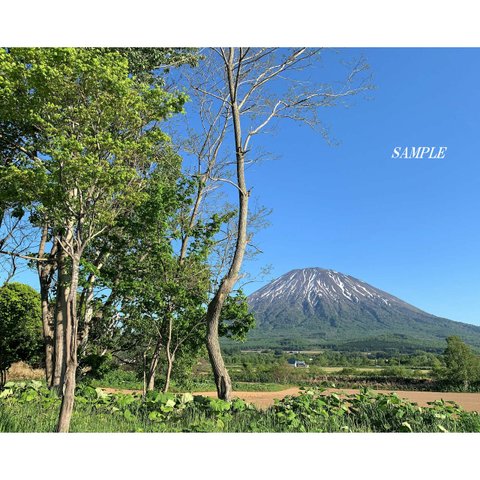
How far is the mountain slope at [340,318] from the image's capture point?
7369 centimetres

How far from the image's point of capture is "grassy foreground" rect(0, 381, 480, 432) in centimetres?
376

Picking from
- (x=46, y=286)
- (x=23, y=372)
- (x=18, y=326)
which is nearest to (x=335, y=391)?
(x=46, y=286)

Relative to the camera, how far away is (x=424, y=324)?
8394 cm

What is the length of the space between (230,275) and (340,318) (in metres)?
92.1

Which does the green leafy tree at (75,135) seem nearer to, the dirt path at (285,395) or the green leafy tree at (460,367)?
the dirt path at (285,395)

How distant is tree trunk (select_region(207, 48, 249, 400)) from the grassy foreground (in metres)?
0.36

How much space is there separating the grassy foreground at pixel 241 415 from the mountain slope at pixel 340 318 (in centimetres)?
6421

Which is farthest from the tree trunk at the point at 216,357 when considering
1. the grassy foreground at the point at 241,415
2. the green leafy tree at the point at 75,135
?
the green leafy tree at the point at 75,135

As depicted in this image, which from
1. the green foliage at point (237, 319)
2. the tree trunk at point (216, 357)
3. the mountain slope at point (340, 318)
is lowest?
the tree trunk at point (216, 357)

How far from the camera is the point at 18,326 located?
13.7 metres

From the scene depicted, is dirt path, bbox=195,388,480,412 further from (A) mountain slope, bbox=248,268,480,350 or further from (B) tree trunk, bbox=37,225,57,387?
(A) mountain slope, bbox=248,268,480,350

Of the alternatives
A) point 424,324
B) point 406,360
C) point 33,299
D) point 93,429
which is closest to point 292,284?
point 424,324

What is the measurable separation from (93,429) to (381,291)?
10284 cm
